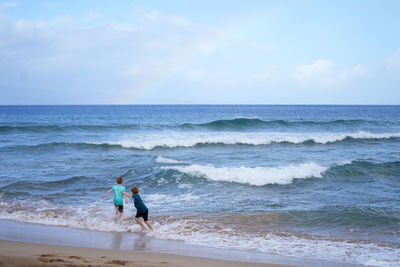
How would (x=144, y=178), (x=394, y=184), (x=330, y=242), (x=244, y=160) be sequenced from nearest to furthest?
(x=330, y=242) < (x=394, y=184) < (x=144, y=178) < (x=244, y=160)

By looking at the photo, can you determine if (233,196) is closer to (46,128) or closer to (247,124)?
(46,128)

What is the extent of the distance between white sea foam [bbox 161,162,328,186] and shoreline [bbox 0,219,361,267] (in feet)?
19.9

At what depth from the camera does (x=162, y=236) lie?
727 cm

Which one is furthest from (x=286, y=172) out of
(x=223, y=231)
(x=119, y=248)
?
(x=119, y=248)

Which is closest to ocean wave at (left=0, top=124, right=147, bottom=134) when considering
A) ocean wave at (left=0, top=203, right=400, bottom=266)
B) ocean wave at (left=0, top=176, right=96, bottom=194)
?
ocean wave at (left=0, top=176, right=96, bottom=194)

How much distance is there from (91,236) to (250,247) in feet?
11.3

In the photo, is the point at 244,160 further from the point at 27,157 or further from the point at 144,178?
the point at 27,157

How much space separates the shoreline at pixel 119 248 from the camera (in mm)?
5594

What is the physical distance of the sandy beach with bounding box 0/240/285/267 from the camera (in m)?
4.62

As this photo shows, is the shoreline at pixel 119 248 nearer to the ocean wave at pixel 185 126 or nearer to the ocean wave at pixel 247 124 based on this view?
the ocean wave at pixel 185 126

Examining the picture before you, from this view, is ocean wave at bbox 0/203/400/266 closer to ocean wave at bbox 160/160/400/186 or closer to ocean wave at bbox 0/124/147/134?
ocean wave at bbox 160/160/400/186

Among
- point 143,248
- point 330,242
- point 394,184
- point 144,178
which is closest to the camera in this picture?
point 143,248

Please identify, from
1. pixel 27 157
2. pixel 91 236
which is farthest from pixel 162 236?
pixel 27 157

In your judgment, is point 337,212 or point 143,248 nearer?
point 143,248
